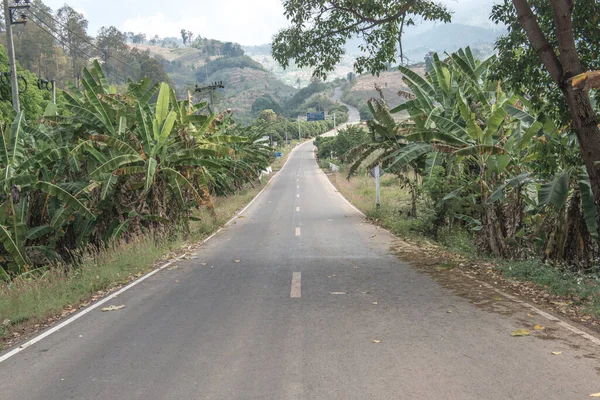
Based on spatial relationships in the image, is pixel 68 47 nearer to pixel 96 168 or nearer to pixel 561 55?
pixel 96 168

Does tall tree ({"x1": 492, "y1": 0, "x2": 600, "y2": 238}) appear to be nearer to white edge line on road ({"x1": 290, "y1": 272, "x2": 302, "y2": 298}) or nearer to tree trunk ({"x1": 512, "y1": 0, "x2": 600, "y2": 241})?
tree trunk ({"x1": 512, "y1": 0, "x2": 600, "y2": 241})

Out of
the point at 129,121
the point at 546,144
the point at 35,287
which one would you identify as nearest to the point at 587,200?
the point at 546,144

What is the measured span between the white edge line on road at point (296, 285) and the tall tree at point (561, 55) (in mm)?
5216

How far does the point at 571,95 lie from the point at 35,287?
9764 millimetres

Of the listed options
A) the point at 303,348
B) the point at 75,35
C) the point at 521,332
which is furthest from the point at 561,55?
the point at 75,35

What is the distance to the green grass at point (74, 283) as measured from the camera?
7.65 meters

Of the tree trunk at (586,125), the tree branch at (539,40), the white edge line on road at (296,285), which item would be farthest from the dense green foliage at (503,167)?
the white edge line on road at (296,285)

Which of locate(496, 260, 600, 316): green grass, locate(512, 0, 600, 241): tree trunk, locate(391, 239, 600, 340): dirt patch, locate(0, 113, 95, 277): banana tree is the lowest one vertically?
locate(391, 239, 600, 340): dirt patch

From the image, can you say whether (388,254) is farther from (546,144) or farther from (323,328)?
(323,328)

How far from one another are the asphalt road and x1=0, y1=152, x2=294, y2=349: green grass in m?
0.80

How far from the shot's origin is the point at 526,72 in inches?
370

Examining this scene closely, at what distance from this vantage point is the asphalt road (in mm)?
4625

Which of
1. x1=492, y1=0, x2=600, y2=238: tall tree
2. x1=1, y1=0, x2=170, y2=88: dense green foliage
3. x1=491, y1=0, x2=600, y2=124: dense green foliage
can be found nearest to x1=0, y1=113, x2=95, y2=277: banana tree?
x1=491, y1=0, x2=600, y2=124: dense green foliage

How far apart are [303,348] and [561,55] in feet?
20.1
